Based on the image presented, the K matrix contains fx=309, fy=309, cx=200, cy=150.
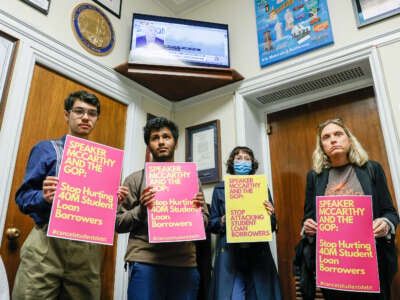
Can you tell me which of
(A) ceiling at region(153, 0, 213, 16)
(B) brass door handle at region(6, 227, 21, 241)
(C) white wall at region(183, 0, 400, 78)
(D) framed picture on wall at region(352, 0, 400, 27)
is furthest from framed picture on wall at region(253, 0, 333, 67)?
(B) brass door handle at region(6, 227, 21, 241)

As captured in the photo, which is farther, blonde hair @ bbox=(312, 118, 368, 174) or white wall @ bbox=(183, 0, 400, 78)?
white wall @ bbox=(183, 0, 400, 78)

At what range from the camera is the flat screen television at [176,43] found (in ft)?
7.44

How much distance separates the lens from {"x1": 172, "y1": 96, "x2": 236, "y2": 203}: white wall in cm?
235

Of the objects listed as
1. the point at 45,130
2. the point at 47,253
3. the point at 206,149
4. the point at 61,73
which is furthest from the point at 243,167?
the point at 61,73

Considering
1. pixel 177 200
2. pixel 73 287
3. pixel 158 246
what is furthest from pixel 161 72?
pixel 73 287

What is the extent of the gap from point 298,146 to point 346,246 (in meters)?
1.20

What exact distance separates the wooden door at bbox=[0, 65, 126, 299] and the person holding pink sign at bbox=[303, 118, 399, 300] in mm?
1337

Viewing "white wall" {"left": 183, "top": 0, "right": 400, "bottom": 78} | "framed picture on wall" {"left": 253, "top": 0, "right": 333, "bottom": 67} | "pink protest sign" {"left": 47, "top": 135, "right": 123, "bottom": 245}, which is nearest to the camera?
"pink protest sign" {"left": 47, "top": 135, "right": 123, "bottom": 245}

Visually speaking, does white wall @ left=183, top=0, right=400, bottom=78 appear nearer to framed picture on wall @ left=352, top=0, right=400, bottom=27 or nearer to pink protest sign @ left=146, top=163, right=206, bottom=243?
framed picture on wall @ left=352, top=0, right=400, bottom=27

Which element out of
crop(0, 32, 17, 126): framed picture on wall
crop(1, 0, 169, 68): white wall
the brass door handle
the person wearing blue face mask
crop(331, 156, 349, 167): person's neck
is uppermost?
crop(1, 0, 169, 68): white wall

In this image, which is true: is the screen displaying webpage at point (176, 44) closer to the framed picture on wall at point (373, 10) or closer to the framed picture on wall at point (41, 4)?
the framed picture on wall at point (41, 4)

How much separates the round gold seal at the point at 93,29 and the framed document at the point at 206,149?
0.92 meters

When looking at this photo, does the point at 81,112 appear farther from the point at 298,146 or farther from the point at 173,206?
the point at 298,146

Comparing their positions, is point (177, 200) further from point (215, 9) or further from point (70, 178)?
point (215, 9)
